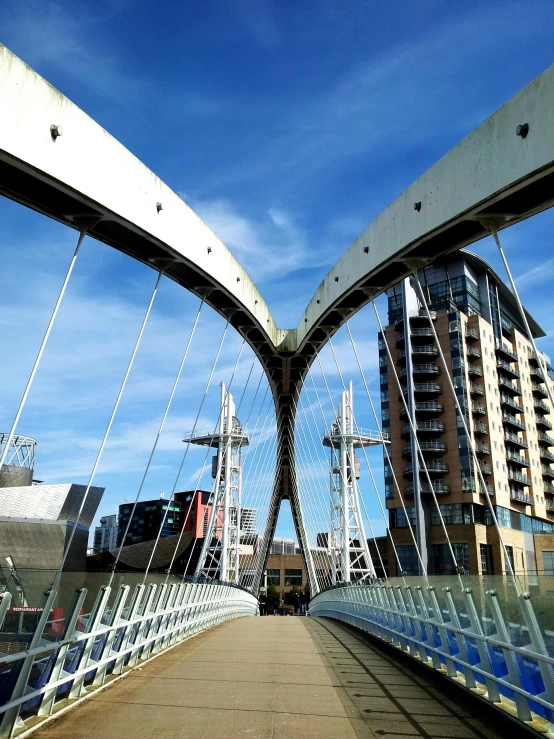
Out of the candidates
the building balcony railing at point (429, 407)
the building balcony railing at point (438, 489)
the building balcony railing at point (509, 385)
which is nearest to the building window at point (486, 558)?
the building balcony railing at point (438, 489)

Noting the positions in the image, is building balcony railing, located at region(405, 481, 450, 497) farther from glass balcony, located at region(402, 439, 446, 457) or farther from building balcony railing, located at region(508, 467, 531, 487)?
building balcony railing, located at region(508, 467, 531, 487)

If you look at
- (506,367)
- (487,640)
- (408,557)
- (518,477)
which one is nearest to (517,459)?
(518,477)

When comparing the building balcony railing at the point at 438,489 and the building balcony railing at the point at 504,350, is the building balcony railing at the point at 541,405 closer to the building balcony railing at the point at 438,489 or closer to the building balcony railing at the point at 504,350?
the building balcony railing at the point at 504,350

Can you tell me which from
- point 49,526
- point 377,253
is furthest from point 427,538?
point 377,253

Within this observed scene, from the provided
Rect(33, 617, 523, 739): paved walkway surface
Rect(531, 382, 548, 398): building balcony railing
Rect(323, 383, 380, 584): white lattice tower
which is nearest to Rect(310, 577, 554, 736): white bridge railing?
Rect(33, 617, 523, 739): paved walkway surface

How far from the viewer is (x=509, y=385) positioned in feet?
226

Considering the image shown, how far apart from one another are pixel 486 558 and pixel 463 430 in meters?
11.3

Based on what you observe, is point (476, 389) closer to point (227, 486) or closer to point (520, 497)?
point (520, 497)

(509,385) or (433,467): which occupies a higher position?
(509,385)

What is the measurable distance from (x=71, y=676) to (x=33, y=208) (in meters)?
7.02

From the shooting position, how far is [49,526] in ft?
114

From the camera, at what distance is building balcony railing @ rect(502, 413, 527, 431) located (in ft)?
220

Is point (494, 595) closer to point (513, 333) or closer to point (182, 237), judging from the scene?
point (182, 237)

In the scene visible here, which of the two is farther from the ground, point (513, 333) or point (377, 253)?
point (513, 333)
